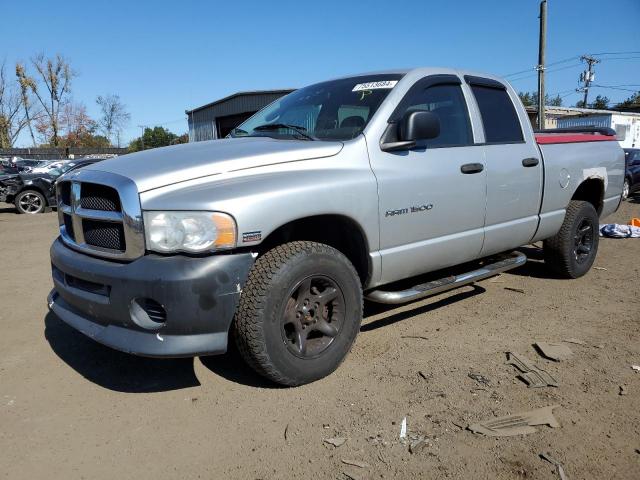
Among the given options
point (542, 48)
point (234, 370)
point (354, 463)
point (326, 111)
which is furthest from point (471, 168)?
point (542, 48)

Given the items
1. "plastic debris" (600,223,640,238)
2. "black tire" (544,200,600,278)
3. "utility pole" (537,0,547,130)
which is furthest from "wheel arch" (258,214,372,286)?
"utility pole" (537,0,547,130)

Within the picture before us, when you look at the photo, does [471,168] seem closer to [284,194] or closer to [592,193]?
[284,194]

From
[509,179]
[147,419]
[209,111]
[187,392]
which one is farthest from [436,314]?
[209,111]

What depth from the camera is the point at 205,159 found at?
295 centimetres

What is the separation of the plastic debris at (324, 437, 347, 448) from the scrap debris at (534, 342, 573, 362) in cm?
174

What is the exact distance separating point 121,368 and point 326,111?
2.35 metres

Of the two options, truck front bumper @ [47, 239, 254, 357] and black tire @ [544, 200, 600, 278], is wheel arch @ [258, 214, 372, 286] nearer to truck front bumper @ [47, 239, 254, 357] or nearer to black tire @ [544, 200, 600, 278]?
truck front bumper @ [47, 239, 254, 357]

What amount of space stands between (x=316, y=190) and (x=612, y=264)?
486 centimetres

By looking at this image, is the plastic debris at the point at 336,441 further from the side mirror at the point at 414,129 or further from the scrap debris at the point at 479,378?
the side mirror at the point at 414,129

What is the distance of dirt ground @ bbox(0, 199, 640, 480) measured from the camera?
237 cm

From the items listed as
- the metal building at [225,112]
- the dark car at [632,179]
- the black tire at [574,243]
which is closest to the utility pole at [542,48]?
the dark car at [632,179]

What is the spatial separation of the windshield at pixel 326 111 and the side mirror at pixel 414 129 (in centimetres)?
24

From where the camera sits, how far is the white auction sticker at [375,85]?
3.68 metres

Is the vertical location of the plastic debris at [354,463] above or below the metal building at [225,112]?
below
